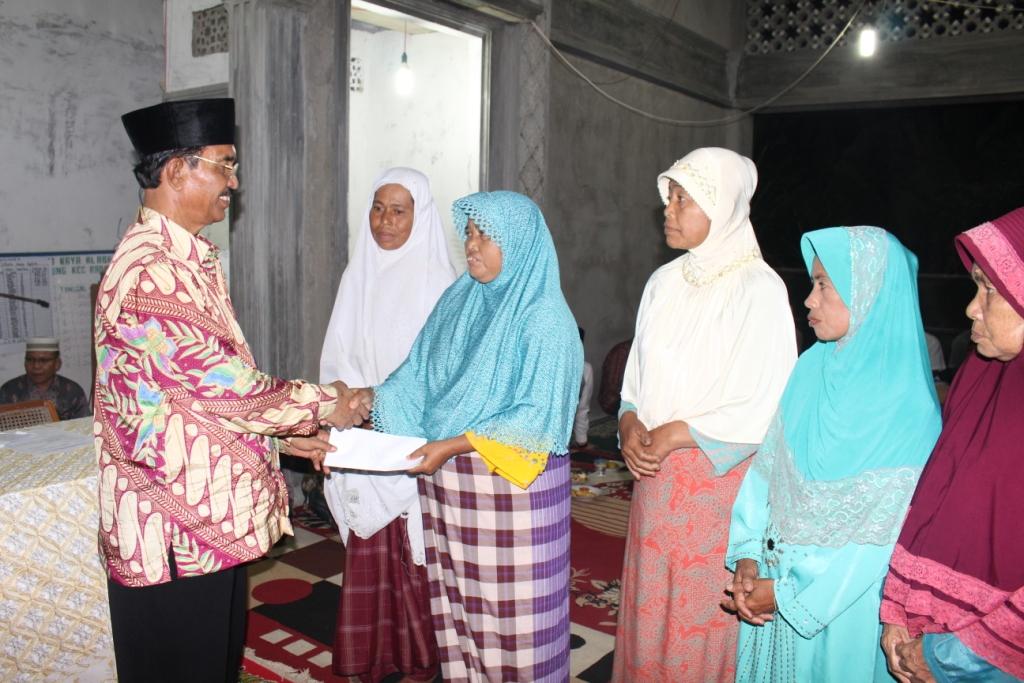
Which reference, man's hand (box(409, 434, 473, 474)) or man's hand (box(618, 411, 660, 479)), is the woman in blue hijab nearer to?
man's hand (box(409, 434, 473, 474))

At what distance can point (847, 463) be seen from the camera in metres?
1.62

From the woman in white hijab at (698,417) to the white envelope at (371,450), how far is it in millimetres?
555

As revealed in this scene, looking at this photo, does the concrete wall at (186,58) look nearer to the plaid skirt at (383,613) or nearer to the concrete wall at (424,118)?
the concrete wall at (424,118)

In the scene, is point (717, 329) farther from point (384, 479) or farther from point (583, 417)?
point (583, 417)

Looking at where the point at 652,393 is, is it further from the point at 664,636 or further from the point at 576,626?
the point at 576,626

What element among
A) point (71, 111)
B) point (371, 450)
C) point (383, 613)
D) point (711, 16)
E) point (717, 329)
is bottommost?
point (383, 613)

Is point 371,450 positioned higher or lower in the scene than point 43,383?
higher

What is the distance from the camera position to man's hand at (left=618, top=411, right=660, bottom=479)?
2.09 metres

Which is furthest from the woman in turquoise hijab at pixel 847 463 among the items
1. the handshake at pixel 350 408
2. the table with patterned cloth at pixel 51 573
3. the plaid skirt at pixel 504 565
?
the table with patterned cloth at pixel 51 573

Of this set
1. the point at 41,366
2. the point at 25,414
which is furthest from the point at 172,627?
the point at 41,366

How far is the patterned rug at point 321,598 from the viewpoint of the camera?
2.80m

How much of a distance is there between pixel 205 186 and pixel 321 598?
1977mm

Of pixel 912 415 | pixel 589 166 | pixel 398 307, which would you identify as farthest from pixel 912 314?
pixel 589 166

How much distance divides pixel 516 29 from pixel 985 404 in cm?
456
